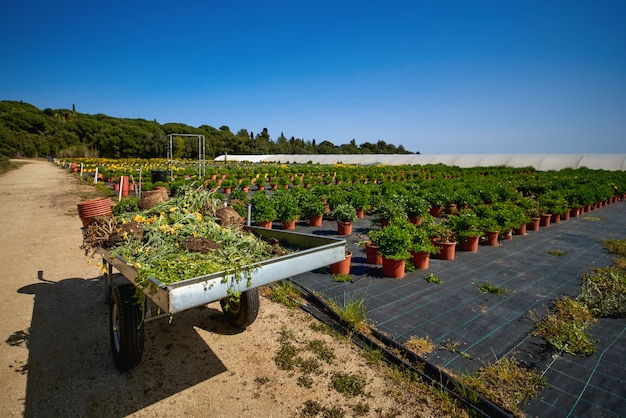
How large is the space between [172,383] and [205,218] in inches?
68.9

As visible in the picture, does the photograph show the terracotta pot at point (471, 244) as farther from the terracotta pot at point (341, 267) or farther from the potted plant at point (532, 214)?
the potted plant at point (532, 214)

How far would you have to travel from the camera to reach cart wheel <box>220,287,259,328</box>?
4.11m

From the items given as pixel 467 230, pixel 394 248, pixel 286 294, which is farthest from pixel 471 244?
pixel 286 294

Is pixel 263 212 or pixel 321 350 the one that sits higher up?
pixel 263 212

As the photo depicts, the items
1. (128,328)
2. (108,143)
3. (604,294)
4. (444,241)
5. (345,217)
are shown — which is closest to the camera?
(128,328)

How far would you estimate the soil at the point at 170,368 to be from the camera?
9.89 feet

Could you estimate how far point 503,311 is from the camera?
4746 millimetres

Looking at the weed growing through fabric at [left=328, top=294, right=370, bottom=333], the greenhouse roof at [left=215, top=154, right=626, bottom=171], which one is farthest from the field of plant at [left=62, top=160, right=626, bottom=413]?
the greenhouse roof at [left=215, top=154, right=626, bottom=171]

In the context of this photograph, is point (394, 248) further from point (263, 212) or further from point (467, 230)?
point (263, 212)

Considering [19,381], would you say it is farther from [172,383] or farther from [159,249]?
[159,249]

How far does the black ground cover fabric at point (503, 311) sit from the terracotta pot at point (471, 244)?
170 mm

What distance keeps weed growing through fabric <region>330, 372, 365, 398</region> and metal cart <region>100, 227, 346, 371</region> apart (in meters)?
1.24

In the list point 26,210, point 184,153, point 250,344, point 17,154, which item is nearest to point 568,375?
point 250,344

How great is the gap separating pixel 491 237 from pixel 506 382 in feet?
18.5
